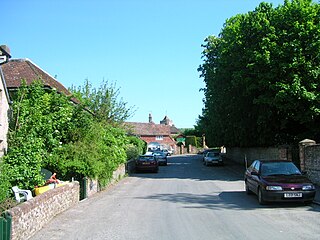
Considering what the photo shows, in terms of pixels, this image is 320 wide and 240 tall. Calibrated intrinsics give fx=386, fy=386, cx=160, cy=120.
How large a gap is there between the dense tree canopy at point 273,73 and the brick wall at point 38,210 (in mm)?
14183

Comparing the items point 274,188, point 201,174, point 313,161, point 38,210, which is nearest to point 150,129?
point 201,174

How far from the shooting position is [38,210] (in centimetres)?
972

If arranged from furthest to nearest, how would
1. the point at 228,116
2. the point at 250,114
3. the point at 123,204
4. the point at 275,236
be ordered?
the point at 228,116 → the point at 250,114 → the point at 123,204 → the point at 275,236

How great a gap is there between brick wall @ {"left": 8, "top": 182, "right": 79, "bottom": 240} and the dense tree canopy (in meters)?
14.2

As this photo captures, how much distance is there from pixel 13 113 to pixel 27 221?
34.2ft

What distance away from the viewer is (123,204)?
14.2m

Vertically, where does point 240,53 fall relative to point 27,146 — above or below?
above

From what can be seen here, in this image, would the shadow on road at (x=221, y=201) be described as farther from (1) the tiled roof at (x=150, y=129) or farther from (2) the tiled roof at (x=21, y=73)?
(1) the tiled roof at (x=150, y=129)

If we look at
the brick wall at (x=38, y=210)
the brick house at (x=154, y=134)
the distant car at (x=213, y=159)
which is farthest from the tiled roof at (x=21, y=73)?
the brick house at (x=154, y=134)

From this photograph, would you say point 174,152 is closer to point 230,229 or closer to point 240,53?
point 240,53

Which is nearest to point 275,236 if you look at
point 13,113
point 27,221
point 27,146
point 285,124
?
point 27,221

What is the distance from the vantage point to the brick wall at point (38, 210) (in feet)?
26.7

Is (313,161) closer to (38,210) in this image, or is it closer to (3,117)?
(38,210)

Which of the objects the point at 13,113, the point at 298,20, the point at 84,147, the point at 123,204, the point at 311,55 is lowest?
the point at 123,204
